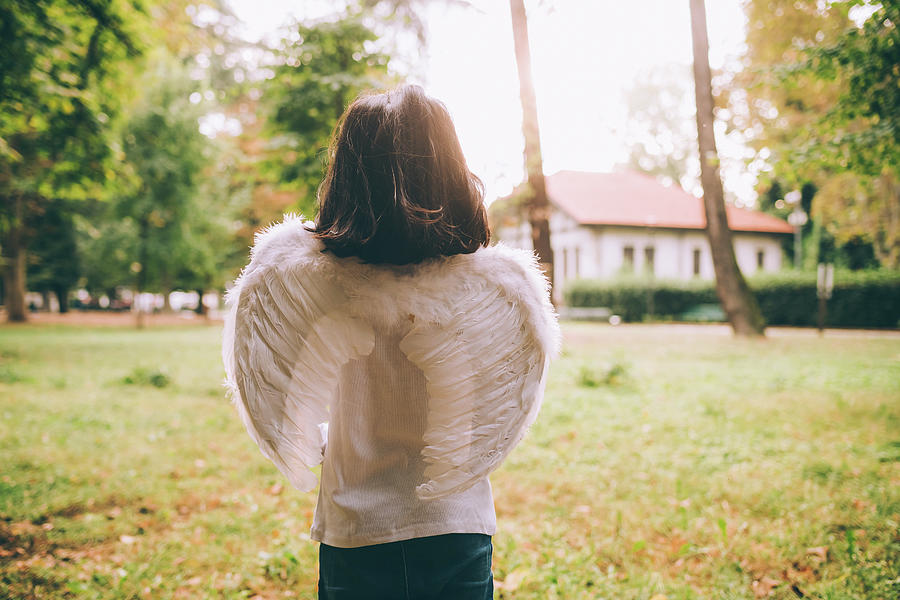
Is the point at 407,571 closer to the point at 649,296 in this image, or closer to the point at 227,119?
the point at 649,296

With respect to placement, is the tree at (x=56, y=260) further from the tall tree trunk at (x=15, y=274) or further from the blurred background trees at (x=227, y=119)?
the tall tree trunk at (x=15, y=274)

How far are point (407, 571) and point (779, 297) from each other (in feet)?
87.1

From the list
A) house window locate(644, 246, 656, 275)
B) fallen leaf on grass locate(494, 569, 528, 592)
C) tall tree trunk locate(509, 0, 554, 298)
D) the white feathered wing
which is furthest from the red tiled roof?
the white feathered wing

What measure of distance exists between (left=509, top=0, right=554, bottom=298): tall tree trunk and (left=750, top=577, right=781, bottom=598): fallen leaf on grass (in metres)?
6.09

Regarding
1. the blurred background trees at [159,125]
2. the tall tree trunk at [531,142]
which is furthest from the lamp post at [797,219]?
the blurred background trees at [159,125]

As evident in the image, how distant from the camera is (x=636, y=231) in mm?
31812

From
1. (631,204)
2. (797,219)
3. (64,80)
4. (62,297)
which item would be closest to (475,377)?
(64,80)

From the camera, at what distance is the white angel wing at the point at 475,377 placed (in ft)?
4.33

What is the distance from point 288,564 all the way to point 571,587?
157cm

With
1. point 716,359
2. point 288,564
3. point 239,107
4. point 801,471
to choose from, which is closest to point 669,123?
point 239,107

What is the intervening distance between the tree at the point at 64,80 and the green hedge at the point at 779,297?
22.1 metres

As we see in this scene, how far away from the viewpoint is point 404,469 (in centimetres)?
135

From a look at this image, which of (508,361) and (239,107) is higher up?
(239,107)

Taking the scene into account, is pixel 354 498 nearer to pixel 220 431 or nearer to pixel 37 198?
pixel 220 431
